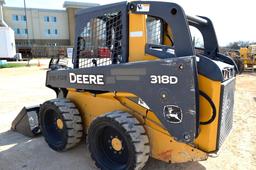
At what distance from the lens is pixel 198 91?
106 inches

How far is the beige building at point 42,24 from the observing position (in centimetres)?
4788

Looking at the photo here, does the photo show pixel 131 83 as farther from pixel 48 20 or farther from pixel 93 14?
pixel 48 20

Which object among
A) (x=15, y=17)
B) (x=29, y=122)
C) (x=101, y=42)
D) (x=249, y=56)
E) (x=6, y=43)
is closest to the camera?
(x=101, y=42)

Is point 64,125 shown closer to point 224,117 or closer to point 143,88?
point 143,88

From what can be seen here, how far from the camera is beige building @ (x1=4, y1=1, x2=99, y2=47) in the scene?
47.9m

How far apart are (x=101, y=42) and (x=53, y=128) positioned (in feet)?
6.09

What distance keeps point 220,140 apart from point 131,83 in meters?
1.28

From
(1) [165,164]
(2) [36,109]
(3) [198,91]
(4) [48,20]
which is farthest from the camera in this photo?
(4) [48,20]

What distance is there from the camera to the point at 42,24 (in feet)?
162

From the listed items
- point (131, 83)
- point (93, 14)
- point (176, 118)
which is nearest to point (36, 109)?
point (93, 14)

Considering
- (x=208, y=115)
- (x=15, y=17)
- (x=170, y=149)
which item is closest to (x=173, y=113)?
(x=208, y=115)

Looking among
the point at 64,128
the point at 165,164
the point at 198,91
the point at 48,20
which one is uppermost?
the point at 48,20

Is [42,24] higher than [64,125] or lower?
higher

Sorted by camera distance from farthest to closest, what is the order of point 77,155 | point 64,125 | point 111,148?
point 77,155
point 64,125
point 111,148
